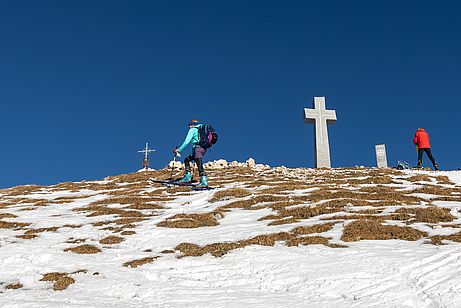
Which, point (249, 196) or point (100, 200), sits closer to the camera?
point (249, 196)

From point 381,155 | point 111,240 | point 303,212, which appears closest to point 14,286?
point 111,240

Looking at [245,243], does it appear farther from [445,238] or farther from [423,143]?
[423,143]

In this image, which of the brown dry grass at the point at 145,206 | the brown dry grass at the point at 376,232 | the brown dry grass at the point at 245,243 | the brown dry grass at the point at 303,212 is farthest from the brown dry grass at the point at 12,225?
the brown dry grass at the point at 376,232

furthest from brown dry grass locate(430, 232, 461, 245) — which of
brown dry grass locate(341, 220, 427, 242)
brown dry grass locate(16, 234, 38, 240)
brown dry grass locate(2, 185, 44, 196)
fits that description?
brown dry grass locate(2, 185, 44, 196)

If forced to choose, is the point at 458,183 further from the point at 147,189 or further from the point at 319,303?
the point at 319,303

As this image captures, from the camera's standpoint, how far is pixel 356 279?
25.2 feet

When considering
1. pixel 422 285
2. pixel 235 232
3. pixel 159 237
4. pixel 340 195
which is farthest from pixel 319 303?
pixel 340 195

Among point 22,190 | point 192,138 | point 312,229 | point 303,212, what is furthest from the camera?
point 22,190

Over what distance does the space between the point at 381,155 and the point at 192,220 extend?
2386 centimetres

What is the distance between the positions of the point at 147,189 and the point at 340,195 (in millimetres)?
11372

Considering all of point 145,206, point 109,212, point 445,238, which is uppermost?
point 145,206

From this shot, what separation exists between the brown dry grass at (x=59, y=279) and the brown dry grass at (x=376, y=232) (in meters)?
6.15

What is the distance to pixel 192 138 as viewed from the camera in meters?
22.0

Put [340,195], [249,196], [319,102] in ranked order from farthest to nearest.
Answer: [319,102]
[249,196]
[340,195]
